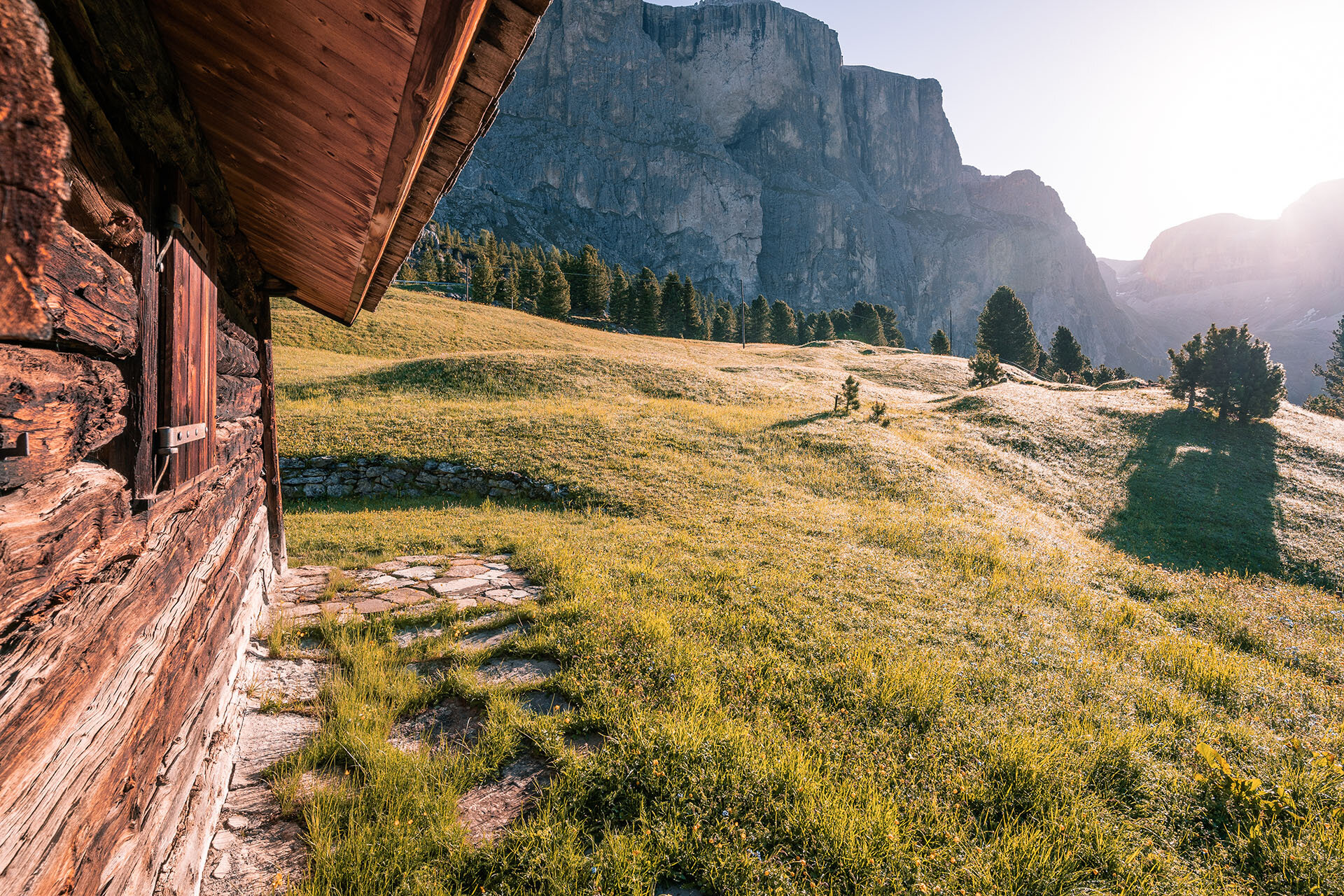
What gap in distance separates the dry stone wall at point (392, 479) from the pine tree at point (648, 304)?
47195 millimetres

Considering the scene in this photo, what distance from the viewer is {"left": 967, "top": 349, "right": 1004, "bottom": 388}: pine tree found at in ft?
98.2

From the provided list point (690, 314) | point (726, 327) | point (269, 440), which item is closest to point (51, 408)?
point (269, 440)

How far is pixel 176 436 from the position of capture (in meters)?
2.23

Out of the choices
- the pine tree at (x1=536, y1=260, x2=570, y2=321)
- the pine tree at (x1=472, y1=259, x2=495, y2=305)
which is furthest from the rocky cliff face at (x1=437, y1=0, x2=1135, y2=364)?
the pine tree at (x1=536, y1=260, x2=570, y2=321)

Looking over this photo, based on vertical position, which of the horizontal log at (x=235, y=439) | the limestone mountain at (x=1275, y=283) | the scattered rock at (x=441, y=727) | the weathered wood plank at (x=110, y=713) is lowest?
the scattered rock at (x=441, y=727)

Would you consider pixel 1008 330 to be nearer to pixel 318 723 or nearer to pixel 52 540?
pixel 318 723

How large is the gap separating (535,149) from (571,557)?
527ft

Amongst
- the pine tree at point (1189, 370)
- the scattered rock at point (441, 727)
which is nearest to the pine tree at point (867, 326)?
the pine tree at point (1189, 370)

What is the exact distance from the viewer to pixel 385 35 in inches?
58.7

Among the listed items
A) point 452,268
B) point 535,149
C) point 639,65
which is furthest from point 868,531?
point 639,65

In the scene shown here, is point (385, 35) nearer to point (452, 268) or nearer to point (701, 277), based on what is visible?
point (452, 268)

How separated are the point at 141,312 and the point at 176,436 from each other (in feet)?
1.77

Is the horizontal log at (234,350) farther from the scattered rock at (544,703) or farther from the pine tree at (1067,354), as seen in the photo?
the pine tree at (1067,354)

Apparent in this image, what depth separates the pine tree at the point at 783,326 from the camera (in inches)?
2751
